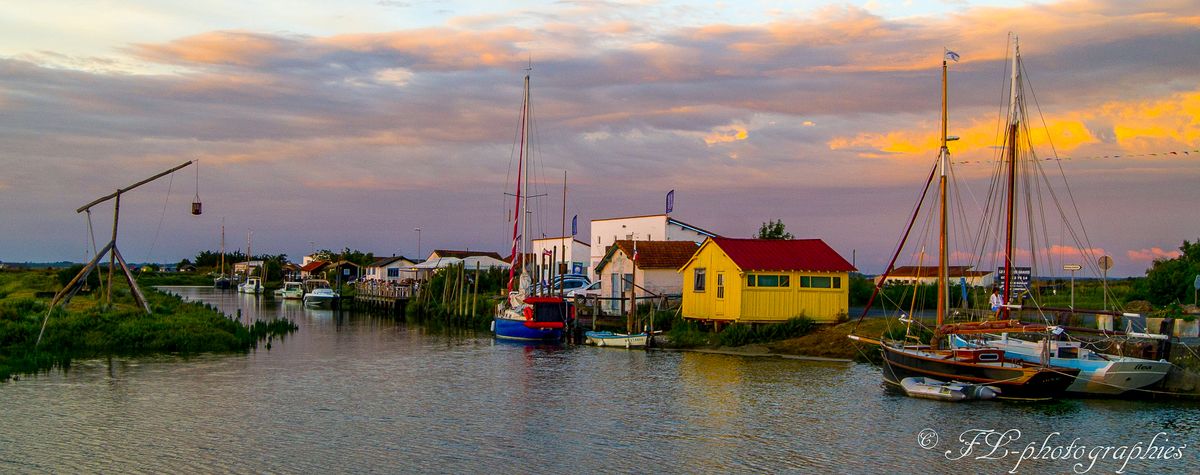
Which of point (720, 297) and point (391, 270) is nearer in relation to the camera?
point (720, 297)

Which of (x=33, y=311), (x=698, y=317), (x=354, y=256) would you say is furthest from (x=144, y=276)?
(x=698, y=317)

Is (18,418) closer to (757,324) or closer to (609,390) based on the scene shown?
(609,390)

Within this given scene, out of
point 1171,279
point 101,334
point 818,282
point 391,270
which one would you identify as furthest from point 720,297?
point 391,270

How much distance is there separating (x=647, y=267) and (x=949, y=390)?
81.1ft

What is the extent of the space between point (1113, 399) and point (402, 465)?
19.0m

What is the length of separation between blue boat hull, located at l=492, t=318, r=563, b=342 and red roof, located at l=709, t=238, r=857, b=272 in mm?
9196

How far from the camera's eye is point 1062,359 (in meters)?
27.0

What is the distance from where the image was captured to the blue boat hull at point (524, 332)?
150 feet

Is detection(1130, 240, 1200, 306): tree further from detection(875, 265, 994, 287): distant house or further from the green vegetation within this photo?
detection(875, 265, 994, 287): distant house

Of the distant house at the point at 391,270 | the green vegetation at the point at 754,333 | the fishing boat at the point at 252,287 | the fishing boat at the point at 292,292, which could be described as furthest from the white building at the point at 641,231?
the fishing boat at the point at 252,287

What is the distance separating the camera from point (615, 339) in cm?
4206

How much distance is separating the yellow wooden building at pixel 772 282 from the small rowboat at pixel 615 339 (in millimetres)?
3151

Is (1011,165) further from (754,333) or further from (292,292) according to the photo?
(292,292)

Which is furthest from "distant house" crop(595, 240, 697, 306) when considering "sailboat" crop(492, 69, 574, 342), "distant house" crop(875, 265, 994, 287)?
"distant house" crop(875, 265, 994, 287)
